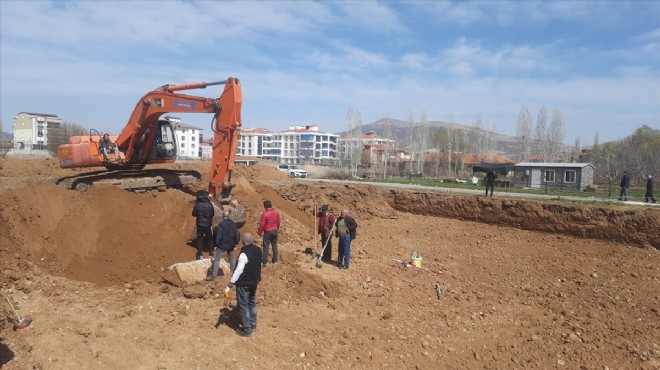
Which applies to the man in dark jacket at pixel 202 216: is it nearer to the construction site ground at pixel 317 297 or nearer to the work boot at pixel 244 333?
the construction site ground at pixel 317 297

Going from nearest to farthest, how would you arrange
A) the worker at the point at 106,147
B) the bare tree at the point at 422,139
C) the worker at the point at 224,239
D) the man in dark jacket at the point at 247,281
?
the man in dark jacket at the point at 247,281 → the worker at the point at 224,239 → the worker at the point at 106,147 → the bare tree at the point at 422,139

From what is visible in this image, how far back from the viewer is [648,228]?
607 inches

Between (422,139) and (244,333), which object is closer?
(244,333)

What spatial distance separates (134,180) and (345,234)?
278 inches

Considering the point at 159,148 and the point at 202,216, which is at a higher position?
the point at 159,148

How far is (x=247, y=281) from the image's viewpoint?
741cm

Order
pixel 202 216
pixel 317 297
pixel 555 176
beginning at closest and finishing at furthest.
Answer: pixel 317 297 → pixel 202 216 → pixel 555 176

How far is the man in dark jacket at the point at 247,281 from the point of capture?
7.37 meters

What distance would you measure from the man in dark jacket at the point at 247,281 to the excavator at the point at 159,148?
212 inches

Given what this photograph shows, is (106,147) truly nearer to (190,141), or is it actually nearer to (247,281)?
(247,281)

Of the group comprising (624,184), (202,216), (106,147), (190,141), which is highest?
(190,141)

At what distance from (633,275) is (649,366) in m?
6.08

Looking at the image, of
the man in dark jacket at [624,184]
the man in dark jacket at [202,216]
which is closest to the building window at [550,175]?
the man in dark jacket at [624,184]

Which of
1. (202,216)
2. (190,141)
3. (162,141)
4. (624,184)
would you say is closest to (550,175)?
(624,184)
